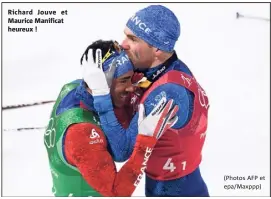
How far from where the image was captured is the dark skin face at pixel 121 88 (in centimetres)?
423

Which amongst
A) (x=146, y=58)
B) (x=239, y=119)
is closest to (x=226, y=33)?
(x=239, y=119)

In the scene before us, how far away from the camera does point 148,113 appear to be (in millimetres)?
4152

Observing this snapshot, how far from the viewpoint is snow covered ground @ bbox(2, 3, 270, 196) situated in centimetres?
618

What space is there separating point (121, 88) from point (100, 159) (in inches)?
19.1

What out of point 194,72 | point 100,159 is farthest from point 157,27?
point 194,72

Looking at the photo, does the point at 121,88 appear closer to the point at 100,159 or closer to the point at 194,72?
the point at 100,159

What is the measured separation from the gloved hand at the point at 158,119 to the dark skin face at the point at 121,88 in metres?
0.17

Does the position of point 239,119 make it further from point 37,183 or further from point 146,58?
point 146,58

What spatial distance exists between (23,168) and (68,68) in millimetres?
1522

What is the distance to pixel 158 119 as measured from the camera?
4098 millimetres

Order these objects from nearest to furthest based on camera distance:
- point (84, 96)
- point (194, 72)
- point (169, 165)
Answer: point (84, 96)
point (169, 165)
point (194, 72)

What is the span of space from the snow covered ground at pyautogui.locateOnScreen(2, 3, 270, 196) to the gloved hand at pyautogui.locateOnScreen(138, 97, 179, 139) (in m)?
1.55

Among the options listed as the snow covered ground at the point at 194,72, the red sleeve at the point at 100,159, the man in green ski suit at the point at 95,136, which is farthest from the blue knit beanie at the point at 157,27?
the snow covered ground at the point at 194,72

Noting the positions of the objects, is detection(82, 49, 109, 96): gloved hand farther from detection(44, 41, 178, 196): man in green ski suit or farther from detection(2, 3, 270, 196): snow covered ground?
detection(2, 3, 270, 196): snow covered ground
